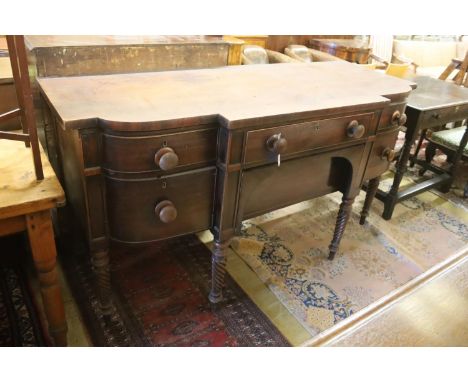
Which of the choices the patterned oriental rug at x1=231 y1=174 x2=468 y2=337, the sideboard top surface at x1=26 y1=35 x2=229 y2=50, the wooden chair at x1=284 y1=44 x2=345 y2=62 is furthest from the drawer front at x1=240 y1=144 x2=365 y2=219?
the wooden chair at x1=284 y1=44 x2=345 y2=62

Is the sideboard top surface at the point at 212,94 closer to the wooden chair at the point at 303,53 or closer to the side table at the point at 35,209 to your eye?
the side table at the point at 35,209

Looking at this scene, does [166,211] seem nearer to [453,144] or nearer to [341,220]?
[341,220]

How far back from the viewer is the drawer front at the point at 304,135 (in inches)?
48.7

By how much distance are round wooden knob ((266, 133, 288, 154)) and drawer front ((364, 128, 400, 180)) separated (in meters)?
0.60

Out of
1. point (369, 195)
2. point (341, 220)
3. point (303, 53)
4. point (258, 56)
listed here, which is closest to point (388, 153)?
point (341, 220)

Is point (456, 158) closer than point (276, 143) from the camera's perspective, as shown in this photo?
No

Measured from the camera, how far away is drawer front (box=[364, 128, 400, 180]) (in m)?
1.69

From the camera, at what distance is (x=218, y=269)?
1504 mm

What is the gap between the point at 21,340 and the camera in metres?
1.38

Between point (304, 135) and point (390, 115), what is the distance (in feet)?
1.67

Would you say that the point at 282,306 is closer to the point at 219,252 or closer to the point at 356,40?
the point at 219,252

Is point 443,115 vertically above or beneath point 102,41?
beneath

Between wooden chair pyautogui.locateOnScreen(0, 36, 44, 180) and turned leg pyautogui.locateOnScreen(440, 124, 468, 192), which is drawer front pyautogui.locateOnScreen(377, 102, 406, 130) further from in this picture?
wooden chair pyautogui.locateOnScreen(0, 36, 44, 180)
